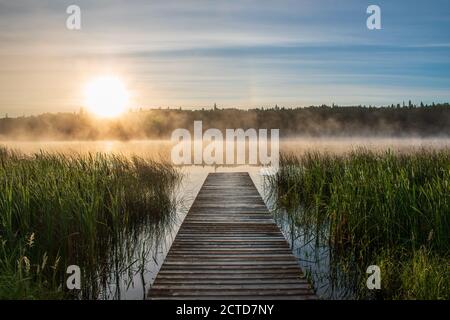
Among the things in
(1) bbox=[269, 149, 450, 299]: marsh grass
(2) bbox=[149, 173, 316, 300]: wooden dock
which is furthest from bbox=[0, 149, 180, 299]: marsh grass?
(1) bbox=[269, 149, 450, 299]: marsh grass

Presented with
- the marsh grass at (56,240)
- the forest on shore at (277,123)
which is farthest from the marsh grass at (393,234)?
the forest on shore at (277,123)

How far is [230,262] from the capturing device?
4613 millimetres

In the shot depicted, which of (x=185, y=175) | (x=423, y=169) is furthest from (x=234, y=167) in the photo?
(x=423, y=169)

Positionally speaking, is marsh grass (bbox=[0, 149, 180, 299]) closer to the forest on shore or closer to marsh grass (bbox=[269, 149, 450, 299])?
marsh grass (bbox=[269, 149, 450, 299])

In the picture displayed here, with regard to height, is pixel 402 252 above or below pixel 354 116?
below

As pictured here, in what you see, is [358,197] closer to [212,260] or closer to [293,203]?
[212,260]

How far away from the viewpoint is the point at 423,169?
7621 millimetres

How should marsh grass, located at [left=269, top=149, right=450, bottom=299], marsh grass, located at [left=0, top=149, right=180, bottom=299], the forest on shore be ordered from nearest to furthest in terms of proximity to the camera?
marsh grass, located at [left=0, top=149, right=180, bottom=299], marsh grass, located at [left=269, top=149, right=450, bottom=299], the forest on shore

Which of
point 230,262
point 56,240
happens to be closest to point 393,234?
point 230,262

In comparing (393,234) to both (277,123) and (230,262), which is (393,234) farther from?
(277,123)

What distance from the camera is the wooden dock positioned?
12.8ft

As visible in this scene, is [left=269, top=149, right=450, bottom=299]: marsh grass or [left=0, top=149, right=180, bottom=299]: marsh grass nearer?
[left=0, top=149, right=180, bottom=299]: marsh grass

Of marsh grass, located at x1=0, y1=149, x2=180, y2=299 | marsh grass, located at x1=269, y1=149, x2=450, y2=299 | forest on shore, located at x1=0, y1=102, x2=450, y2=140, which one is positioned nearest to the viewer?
marsh grass, located at x1=0, y1=149, x2=180, y2=299

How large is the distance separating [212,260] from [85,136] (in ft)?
113
